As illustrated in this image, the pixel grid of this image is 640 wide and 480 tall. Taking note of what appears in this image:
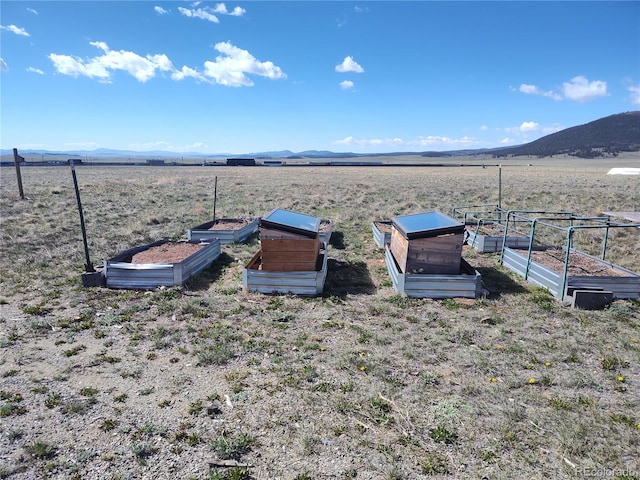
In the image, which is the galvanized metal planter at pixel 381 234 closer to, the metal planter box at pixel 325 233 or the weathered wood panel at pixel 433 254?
the metal planter box at pixel 325 233

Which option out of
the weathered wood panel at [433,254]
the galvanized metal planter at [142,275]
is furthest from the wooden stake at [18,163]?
the weathered wood panel at [433,254]

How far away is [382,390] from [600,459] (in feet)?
8.02

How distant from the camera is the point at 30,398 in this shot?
4836mm

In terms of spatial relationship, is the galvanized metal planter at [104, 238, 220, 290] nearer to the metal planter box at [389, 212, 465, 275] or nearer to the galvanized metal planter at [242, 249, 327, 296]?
the galvanized metal planter at [242, 249, 327, 296]

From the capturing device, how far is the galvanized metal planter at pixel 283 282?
8773 mm

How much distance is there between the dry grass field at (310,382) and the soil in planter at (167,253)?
108 cm

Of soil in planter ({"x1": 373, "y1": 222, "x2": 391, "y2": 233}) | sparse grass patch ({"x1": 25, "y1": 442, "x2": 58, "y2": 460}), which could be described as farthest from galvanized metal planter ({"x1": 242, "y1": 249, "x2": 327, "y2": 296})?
soil in planter ({"x1": 373, "y1": 222, "x2": 391, "y2": 233})

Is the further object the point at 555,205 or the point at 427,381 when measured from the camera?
the point at 555,205

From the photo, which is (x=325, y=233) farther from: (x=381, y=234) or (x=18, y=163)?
(x=18, y=163)

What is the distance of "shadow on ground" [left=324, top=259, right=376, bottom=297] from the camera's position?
9.23m

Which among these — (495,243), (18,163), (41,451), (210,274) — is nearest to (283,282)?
(210,274)

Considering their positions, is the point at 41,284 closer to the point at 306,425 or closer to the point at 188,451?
the point at 188,451

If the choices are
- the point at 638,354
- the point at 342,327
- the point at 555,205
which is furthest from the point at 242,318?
the point at 555,205

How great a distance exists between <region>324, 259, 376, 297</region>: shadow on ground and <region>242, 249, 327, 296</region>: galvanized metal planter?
0.46 meters
